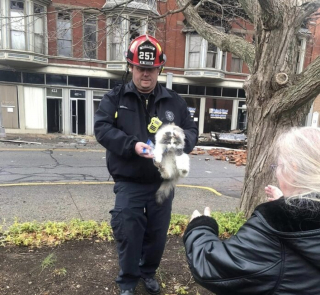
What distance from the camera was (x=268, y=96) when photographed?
3414mm

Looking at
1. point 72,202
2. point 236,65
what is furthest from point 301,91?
point 236,65

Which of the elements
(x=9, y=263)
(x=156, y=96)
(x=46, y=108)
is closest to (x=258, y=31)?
(x=156, y=96)

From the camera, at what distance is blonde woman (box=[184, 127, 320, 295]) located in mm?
1191

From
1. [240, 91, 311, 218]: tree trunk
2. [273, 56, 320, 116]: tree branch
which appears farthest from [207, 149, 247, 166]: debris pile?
[273, 56, 320, 116]: tree branch

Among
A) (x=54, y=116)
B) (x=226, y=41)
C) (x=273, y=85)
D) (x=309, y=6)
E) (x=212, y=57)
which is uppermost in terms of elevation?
(x=212, y=57)

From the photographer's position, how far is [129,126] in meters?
2.42

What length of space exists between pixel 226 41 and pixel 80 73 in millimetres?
14150

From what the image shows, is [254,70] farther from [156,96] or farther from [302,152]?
[302,152]

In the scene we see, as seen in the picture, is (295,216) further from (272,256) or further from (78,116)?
(78,116)

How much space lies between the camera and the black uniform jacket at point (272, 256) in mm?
1182

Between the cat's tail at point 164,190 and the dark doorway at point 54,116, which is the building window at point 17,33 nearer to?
the dark doorway at point 54,116

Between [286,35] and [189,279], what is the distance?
9.32 feet

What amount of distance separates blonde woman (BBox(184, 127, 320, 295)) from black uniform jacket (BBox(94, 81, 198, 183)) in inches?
44.0

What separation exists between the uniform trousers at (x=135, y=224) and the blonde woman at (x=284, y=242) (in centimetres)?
106
